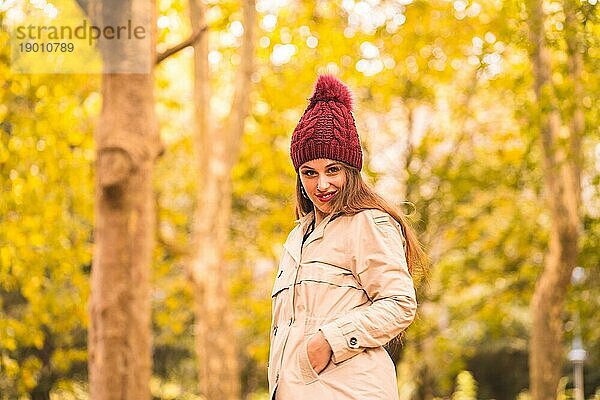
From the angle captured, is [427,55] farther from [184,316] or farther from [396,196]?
[184,316]

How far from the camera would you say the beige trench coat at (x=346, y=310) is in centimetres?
284

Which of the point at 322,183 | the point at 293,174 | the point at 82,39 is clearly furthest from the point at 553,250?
the point at 322,183

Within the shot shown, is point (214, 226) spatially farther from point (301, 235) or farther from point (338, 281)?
point (338, 281)

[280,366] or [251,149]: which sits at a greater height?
[251,149]

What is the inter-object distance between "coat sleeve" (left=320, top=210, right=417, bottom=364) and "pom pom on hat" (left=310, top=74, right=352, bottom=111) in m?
0.45

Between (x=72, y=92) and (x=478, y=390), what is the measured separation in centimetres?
936

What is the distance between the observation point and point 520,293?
13586 millimetres

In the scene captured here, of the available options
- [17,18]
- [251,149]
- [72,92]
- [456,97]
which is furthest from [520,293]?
[17,18]

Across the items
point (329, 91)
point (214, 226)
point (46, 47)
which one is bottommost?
point (329, 91)

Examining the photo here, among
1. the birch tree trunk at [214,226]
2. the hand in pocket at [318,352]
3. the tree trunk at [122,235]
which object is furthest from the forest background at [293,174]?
the hand in pocket at [318,352]

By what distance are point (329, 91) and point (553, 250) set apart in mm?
7447

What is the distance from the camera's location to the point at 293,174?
545 inches

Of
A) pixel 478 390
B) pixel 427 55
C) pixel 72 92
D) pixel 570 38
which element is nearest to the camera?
pixel 570 38

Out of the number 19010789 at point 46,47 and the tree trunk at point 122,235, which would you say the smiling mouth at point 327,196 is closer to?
the tree trunk at point 122,235
